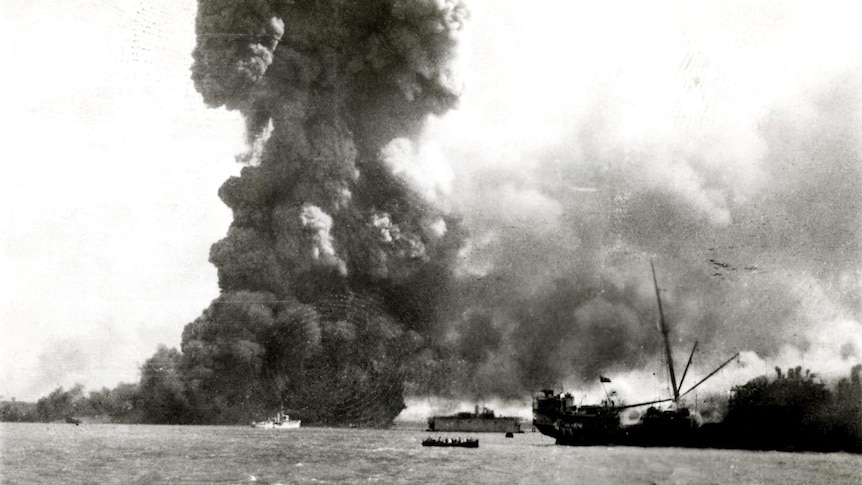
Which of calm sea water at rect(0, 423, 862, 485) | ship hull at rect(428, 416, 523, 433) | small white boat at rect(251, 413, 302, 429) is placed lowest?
calm sea water at rect(0, 423, 862, 485)

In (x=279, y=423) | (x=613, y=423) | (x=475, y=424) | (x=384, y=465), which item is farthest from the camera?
(x=475, y=424)

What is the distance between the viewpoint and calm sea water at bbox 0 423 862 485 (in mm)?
40500

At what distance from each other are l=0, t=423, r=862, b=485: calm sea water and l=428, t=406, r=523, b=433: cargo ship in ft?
Result: 142

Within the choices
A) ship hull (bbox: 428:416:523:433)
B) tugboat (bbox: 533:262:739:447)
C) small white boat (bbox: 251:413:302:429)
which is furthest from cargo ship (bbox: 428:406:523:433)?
tugboat (bbox: 533:262:739:447)

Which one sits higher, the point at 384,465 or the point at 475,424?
the point at 475,424

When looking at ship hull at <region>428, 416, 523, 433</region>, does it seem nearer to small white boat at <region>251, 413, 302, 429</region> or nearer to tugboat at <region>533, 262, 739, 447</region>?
small white boat at <region>251, 413, 302, 429</region>

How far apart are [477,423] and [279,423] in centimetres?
2964

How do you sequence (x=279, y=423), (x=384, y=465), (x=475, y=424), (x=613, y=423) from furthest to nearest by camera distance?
1. (x=475, y=424)
2. (x=279, y=423)
3. (x=613, y=423)
4. (x=384, y=465)

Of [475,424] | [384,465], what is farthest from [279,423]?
[384,465]

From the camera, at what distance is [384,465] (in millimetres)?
49938

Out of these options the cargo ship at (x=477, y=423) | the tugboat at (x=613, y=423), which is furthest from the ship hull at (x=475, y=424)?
the tugboat at (x=613, y=423)

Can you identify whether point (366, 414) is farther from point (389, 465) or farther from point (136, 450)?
point (389, 465)

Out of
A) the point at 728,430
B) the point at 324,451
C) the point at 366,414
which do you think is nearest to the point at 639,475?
the point at 324,451

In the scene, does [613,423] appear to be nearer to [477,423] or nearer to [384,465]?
[384,465]
